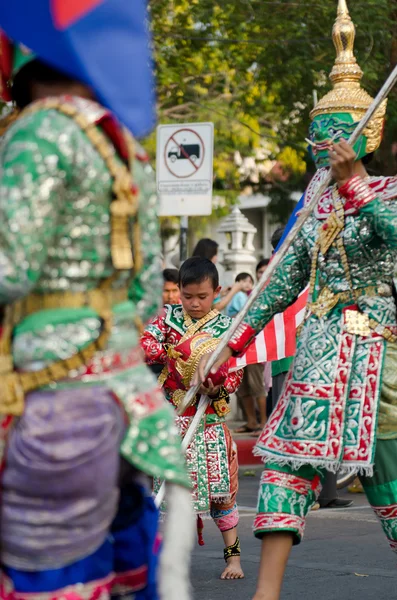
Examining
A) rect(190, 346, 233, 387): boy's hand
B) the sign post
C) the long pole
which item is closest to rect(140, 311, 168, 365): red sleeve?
rect(190, 346, 233, 387): boy's hand

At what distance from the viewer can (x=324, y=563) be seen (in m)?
6.67

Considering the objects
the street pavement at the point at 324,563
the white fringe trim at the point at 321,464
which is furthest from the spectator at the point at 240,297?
the white fringe trim at the point at 321,464

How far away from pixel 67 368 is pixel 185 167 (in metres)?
8.64

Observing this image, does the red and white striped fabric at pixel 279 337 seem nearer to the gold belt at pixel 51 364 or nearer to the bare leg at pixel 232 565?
the bare leg at pixel 232 565

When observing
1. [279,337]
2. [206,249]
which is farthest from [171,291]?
[279,337]

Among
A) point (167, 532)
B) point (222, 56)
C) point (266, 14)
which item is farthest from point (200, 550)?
point (222, 56)

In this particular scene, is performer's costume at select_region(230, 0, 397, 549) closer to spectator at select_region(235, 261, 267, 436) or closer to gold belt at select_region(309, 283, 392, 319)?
gold belt at select_region(309, 283, 392, 319)

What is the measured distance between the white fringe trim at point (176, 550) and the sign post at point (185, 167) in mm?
8176

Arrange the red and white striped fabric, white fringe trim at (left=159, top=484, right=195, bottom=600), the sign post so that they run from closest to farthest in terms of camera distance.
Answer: white fringe trim at (left=159, top=484, right=195, bottom=600) < the red and white striped fabric < the sign post

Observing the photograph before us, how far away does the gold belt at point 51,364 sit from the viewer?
2.90m

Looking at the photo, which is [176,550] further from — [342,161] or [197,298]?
[197,298]

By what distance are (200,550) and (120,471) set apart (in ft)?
14.3

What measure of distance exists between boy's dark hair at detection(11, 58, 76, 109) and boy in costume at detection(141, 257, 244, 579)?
3391mm

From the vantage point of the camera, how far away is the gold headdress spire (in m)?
5.16
